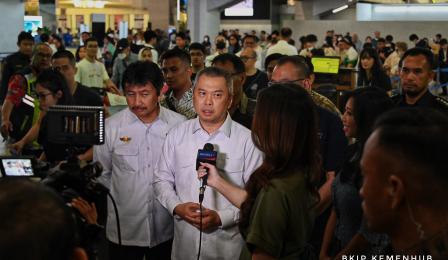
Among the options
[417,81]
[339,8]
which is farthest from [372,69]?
[339,8]

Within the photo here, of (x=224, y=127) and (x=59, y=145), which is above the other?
(x=224, y=127)

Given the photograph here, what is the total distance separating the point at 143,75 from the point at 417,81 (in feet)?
6.43

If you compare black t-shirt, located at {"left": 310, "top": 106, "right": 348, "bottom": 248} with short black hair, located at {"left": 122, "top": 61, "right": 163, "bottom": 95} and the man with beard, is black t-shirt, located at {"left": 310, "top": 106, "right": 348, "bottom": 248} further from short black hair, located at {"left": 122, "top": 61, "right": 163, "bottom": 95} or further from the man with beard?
short black hair, located at {"left": 122, "top": 61, "right": 163, "bottom": 95}

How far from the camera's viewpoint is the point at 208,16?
66.5 ft

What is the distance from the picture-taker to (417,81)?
4230 mm

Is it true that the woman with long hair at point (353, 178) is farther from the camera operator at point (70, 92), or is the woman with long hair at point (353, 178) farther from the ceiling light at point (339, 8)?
the ceiling light at point (339, 8)

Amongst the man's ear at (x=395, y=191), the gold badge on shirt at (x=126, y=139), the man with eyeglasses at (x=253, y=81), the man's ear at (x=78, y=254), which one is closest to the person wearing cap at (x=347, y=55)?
the man with eyeglasses at (x=253, y=81)

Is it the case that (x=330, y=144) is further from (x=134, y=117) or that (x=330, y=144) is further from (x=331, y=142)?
(x=134, y=117)

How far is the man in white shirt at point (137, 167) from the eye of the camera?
3270 mm

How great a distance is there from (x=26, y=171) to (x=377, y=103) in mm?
1645

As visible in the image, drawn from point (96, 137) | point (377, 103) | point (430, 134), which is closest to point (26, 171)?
point (96, 137)

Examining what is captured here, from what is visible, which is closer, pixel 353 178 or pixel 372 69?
pixel 353 178

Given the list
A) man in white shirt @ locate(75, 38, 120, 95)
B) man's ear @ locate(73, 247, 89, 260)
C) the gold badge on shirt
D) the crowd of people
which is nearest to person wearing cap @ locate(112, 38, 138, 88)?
man in white shirt @ locate(75, 38, 120, 95)

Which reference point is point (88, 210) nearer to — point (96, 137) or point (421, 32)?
point (96, 137)
